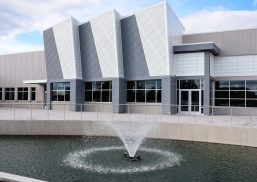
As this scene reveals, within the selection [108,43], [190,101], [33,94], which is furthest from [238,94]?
[33,94]

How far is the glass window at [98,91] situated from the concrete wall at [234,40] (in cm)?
1079

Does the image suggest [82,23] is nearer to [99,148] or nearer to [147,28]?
[147,28]

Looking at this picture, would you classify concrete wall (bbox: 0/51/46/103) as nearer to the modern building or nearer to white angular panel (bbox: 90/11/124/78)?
the modern building

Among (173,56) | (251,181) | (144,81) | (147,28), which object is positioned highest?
Result: (147,28)

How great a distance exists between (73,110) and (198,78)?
1367cm

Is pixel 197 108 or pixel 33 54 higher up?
pixel 33 54

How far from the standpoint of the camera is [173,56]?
29750 millimetres

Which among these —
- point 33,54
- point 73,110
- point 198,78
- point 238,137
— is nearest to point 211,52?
point 198,78

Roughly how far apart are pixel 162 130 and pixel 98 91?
14.3 m

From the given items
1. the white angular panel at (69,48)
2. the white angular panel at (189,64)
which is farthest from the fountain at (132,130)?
the white angular panel at (69,48)

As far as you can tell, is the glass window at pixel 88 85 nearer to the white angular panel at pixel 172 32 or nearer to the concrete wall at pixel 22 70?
the concrete wall at pixel 22 70

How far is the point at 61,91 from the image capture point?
35000 millimetres

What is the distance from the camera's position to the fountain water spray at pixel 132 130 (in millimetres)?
18672

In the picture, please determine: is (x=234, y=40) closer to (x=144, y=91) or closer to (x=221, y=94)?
(x=221, y=94)
